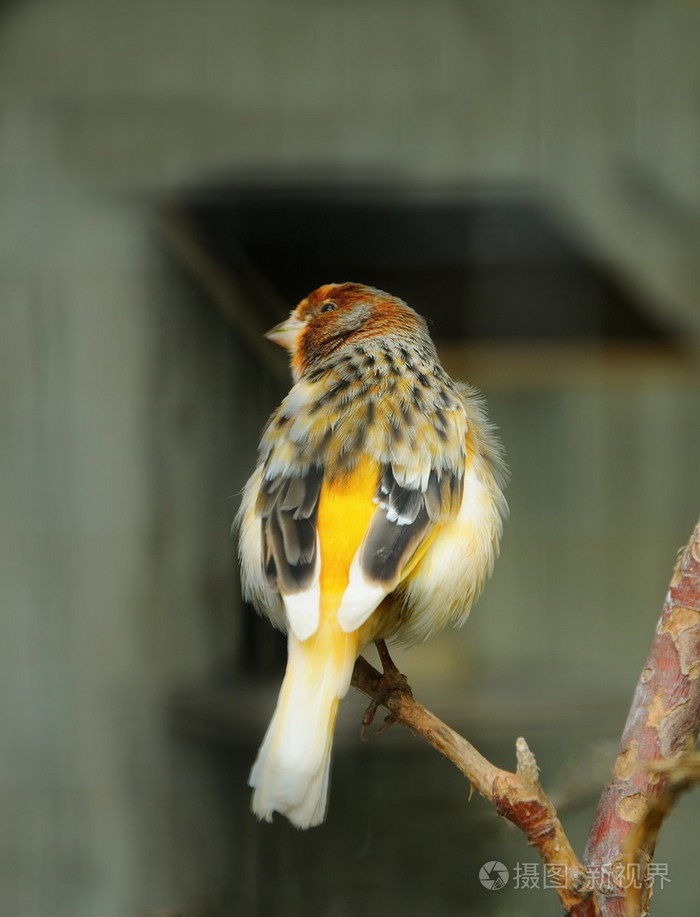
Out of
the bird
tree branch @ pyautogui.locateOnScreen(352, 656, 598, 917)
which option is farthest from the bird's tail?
tree branch @ pyautogui.locateOnScreen(352, 656, 598, 917)

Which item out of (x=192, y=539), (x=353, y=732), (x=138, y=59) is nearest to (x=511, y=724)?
(x=353, y=732)

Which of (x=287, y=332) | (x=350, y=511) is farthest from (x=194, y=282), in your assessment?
(x=350, y=511)

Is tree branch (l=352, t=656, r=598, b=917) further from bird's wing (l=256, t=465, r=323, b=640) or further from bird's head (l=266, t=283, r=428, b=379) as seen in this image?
bird's head (l=266, t=283, r=428, b=379)

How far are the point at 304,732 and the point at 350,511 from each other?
0.41ft

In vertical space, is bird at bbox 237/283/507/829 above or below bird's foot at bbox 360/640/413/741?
above

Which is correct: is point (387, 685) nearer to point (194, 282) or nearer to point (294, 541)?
point (294, 541)

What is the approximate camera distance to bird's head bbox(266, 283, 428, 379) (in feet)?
2.19

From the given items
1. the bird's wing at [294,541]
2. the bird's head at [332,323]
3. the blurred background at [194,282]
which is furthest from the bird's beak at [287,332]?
the blurred background at [194,282]

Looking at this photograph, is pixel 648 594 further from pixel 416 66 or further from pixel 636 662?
pixel 416 66

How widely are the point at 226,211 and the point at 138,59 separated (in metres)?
0.34

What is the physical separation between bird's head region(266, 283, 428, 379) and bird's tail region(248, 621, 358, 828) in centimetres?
20

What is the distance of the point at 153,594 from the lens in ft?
6.84

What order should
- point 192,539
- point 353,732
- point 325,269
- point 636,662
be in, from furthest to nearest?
point 636,662 < point 192,539 < point 353,732 < point 325,269

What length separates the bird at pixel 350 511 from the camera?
53cm
